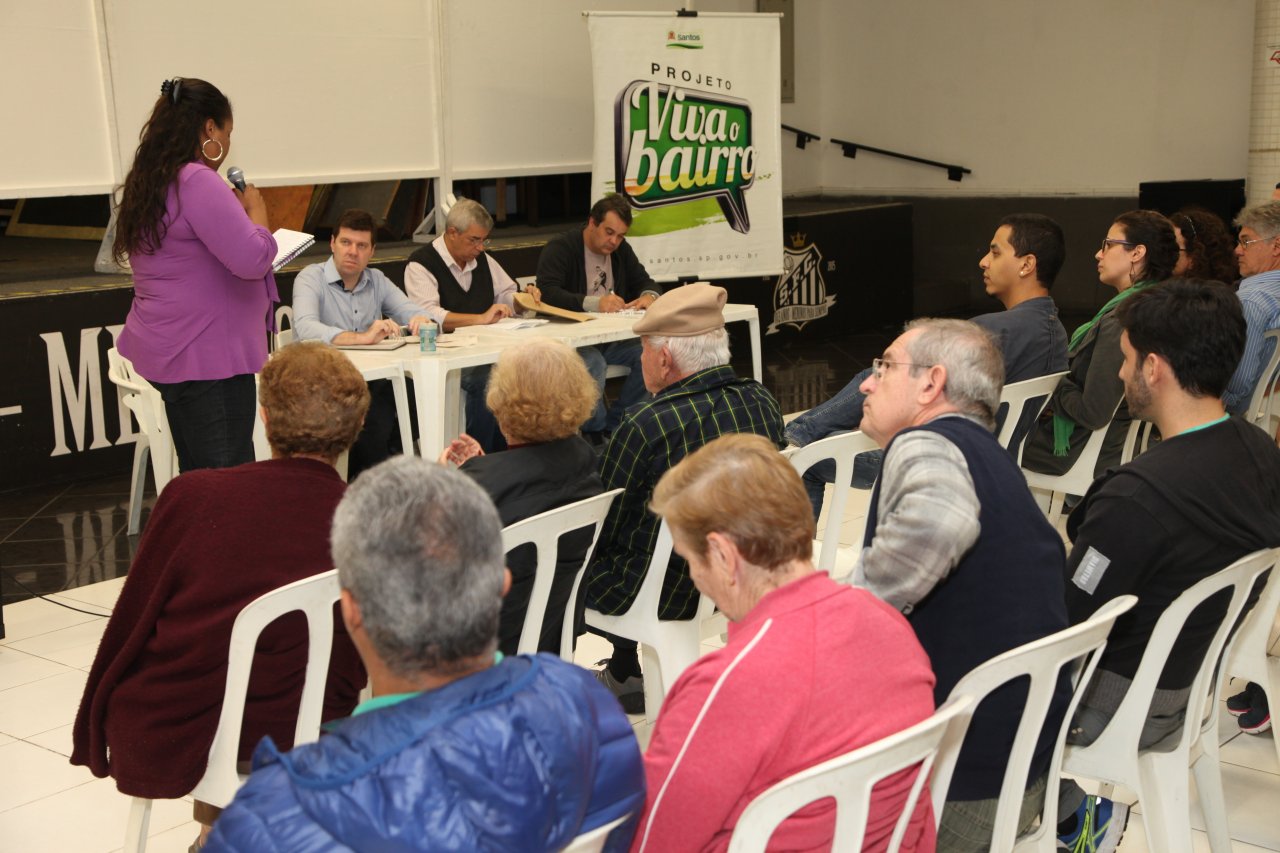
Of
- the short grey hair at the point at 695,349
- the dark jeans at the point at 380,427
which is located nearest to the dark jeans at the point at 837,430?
the short grey hair at the point at 695,349

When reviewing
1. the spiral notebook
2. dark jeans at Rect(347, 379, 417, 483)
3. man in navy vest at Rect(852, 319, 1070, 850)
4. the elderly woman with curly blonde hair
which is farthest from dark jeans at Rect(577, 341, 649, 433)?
man in navy vest at Rect(852, 319, 1070, 850)

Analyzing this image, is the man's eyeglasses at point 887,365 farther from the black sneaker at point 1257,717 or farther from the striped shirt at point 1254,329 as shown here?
the striped shirt at point 1254,329

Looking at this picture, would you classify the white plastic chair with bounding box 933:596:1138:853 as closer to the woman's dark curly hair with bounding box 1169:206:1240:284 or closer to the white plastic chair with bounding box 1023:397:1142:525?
the white plastic chair with bounding box 1023:397:1142:525

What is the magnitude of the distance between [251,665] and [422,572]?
1045mm

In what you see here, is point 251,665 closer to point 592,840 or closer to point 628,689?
point 592,840

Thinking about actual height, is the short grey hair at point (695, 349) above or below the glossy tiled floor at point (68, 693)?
above

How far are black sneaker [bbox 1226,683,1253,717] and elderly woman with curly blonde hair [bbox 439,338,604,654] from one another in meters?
1.85

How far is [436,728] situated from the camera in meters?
1.21

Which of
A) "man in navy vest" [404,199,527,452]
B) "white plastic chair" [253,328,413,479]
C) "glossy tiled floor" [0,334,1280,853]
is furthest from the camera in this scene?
"man in navy vest" [404,199,527,452]

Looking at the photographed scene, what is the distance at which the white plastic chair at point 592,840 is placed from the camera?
1.30 meters

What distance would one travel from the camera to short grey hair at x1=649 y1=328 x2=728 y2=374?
3.08 meters

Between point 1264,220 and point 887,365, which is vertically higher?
point 1264,220

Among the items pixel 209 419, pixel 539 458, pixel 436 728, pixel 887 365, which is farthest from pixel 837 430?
pixel 436 728

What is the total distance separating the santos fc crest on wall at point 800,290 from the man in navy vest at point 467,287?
378 cm
